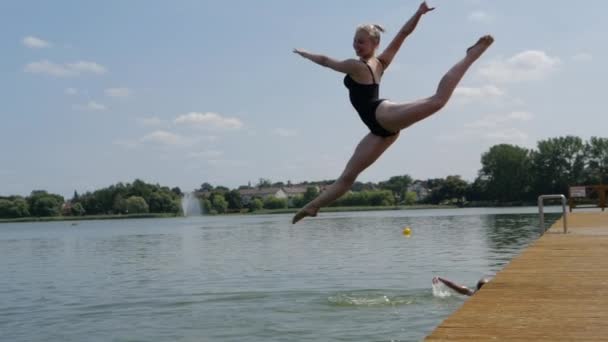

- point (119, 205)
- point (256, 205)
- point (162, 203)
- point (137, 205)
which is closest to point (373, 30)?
point (137, 205)

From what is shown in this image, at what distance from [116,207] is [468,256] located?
6740 inches

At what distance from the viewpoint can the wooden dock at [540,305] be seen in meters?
6.73

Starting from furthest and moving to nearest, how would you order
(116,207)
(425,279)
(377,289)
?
(116,207) → (425,279) → (377,289)

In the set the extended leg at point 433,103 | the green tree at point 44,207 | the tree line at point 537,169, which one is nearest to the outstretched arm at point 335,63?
the extended leg at point 433,103

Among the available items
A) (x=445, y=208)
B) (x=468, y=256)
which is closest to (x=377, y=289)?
(x=468, y=256)

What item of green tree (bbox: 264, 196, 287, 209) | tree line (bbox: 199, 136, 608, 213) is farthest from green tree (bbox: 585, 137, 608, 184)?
green tree (bbox: 264, 196, 287, 209)

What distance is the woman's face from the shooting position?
5539mm

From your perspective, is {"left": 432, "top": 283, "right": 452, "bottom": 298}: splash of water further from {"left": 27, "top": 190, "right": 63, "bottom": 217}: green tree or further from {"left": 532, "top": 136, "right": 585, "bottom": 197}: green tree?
{"left": 27, "top": 190, "right": 63, "bottom": 217}: green tree

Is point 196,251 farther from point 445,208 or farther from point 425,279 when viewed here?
point 445,208

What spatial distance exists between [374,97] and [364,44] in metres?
0.42

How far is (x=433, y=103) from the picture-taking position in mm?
5184

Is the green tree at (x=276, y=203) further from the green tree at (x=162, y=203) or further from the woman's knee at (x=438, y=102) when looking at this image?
the woman's knee at (x=438, y=102)

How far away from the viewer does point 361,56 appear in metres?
5.57

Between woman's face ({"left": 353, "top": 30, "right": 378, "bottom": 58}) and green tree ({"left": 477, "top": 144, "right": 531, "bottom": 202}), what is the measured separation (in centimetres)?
14660
